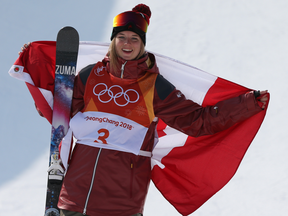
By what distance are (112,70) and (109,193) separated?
0.79 metres

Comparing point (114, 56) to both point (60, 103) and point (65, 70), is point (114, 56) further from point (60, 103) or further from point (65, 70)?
point (60, 103)

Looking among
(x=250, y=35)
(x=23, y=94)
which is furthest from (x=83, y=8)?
(x=250, y=35)

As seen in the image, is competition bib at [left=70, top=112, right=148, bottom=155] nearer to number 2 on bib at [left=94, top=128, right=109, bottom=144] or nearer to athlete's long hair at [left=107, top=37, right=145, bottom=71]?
number 2 on bib at [left=94, top=128, right=109, bottom=144]

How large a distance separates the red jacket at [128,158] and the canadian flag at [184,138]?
0.59 feet

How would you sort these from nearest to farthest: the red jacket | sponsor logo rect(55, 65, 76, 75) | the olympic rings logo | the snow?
the red jacket < the olympic rings logo < sponsor logo rect(55, 65, 76, 75) < the snow

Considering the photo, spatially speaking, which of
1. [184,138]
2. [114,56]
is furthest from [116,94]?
[184,138]

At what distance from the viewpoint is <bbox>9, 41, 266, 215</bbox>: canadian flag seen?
244 centimetres

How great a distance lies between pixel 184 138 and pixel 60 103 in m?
0.94

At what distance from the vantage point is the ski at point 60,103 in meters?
2.35

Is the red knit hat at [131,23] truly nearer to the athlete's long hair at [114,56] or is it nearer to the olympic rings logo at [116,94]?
the athlete's long hair at [114,56]

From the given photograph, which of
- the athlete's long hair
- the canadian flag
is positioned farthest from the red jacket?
the canadian flag

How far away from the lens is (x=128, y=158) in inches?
87.6

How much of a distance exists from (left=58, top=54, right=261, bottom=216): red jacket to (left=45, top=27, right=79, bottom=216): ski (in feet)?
0.22

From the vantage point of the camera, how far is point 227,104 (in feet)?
7.58
